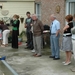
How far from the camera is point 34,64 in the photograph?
9609 millimetres

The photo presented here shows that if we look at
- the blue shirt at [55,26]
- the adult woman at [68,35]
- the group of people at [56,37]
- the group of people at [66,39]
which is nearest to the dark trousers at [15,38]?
the group of people at [56,37]

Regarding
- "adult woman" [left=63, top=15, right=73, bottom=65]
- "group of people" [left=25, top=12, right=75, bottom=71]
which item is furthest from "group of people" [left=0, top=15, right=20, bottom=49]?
"adult woman" [left=63, top=15, right=73, bottom=65]

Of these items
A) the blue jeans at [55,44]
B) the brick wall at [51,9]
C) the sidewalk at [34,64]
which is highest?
the brick wall at [51,9]

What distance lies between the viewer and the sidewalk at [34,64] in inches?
333

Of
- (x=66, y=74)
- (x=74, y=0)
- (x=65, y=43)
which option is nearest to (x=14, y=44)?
(x=74, y=0)

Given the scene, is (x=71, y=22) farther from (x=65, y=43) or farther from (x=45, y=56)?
(x=45, y=56)

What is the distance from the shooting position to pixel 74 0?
39.8 ft

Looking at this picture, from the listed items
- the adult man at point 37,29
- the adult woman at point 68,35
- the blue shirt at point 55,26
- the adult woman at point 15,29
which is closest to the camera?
the adult woman at point 68,35

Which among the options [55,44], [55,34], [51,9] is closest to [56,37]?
[55,34]

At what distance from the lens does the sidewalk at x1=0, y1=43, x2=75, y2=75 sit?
846 centimetres

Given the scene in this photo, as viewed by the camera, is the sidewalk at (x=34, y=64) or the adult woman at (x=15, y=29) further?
the adult woman at (x=15, y=29)

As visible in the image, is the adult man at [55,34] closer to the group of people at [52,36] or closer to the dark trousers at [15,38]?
the group of people at [52,36]

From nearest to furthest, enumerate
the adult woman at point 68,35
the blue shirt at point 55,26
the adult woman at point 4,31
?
the adult woman at point 68,35 < the blue shirt at point 55,26 < the adult woman at point 4,31

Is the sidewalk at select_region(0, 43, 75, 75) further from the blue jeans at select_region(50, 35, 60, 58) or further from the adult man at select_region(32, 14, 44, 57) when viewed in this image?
the adult man at select_region(32, 14, 44, 57)
